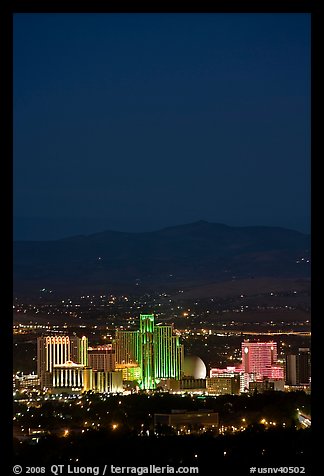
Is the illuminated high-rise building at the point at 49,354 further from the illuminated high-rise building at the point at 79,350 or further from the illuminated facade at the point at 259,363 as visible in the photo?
the illuminated facade at the point at 259,363

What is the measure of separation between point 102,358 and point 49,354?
0.33m

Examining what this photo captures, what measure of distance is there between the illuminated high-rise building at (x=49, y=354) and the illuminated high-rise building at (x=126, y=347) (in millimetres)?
195

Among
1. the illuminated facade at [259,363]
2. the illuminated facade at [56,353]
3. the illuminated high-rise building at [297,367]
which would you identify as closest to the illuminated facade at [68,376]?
the illuminated facade at [56,353]

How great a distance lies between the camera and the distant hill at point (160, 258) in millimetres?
2412

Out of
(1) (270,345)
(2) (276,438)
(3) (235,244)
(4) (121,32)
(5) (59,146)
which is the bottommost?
(2) (276,438)

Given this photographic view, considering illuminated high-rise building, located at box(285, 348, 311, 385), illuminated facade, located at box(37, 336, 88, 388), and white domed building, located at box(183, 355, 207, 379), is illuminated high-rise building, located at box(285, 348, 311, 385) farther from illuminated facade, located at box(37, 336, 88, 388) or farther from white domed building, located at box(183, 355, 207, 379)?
illuminated facade, located at box(37, 336, 88, 388)

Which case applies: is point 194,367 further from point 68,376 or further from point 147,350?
point 68,376

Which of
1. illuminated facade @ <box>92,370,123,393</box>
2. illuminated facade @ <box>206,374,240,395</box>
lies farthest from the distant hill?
illuminated facade @ <box>206,374,240,395</box>

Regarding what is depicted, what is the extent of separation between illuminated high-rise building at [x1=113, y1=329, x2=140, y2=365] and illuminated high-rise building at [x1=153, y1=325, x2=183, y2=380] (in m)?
0.08

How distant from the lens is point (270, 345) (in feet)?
9.80

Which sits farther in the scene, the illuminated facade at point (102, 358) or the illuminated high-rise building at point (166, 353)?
the illuminated facade at point (102, 358)
